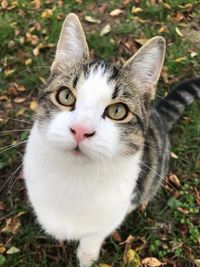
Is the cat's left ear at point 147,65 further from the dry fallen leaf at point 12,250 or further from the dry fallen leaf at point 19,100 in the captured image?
the dry fallen leaf at point 19,100

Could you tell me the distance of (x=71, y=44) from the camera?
6.94 ft

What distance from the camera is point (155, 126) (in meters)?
2.87

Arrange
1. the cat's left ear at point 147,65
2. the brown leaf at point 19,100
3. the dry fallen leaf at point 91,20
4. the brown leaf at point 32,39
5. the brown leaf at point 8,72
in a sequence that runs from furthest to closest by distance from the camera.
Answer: the dry fallen leaf at point 91,20 < the brown leaf at point 32,39 < the brown leaf at point 8,72 < the brown leaf at point 19,100 < the cat's left ear at point 147,65

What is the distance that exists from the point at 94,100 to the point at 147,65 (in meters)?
0.43

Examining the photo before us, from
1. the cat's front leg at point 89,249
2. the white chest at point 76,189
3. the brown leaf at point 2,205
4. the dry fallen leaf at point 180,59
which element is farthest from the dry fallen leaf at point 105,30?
the cat's front leg at point 89,249

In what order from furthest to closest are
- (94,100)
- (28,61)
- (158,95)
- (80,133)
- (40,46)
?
(40,46) < (28,61) < (158,95) < (94,100) < (80,133)

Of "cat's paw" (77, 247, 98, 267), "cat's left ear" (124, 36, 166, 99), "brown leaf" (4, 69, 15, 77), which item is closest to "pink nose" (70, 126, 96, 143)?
"cat's left ear" (124, 36, 166, 99)

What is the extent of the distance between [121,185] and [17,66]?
7.09ft

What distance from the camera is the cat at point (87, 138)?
1829mm

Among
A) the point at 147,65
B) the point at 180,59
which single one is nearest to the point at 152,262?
the point at 147,65

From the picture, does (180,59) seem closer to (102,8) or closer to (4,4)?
(102,8)

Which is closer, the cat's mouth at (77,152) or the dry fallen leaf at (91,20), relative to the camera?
the cat's mouth at (77,152)

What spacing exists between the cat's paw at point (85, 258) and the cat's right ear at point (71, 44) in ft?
4.33

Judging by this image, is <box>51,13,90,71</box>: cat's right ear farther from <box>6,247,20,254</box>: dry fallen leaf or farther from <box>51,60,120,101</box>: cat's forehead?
<box>6,247,20,254</box>: dry fallen leaf
